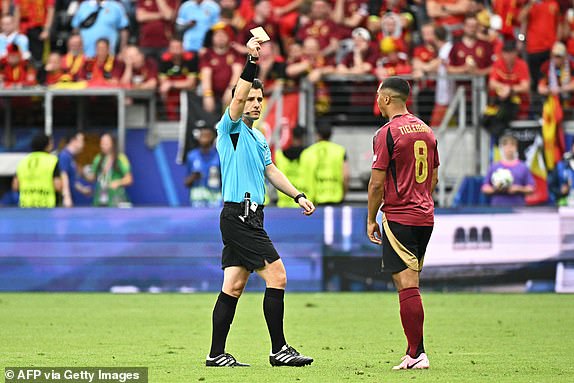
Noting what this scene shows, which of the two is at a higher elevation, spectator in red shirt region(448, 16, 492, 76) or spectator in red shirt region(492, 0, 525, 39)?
spectator in red shirt region(492, 0, 525, 39)

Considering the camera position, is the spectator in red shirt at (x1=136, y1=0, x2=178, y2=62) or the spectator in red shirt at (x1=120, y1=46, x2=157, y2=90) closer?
the spectator in red shirt at (x1=120, y1=46, x2=157, y2=90)

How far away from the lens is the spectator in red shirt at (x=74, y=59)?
2264 centimetres

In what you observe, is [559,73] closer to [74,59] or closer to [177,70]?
[177,70]

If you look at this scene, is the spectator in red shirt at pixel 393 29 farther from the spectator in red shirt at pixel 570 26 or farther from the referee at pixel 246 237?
the referee at pixel 246 237

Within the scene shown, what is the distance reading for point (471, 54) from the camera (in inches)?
856

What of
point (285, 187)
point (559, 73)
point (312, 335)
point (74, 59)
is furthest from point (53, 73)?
point (285, 187)

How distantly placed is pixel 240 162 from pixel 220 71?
1206cm

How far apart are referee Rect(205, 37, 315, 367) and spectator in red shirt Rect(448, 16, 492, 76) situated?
40.5 ft

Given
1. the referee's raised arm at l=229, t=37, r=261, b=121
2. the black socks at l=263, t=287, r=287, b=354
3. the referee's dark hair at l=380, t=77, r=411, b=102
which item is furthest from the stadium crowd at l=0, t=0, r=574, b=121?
the referee's raised arm at l=229, t=37, r=261, b=121

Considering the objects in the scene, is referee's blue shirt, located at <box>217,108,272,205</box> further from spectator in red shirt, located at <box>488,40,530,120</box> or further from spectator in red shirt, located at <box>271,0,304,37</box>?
spectator in red shirt, located at <box>271,0,304,37</box>

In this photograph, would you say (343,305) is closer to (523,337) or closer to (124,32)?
(523,337)

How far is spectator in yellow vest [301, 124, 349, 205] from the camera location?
1912cm

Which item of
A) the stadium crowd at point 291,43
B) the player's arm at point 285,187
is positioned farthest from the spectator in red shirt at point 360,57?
the player's arm at point 285,187

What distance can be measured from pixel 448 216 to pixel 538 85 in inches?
199
